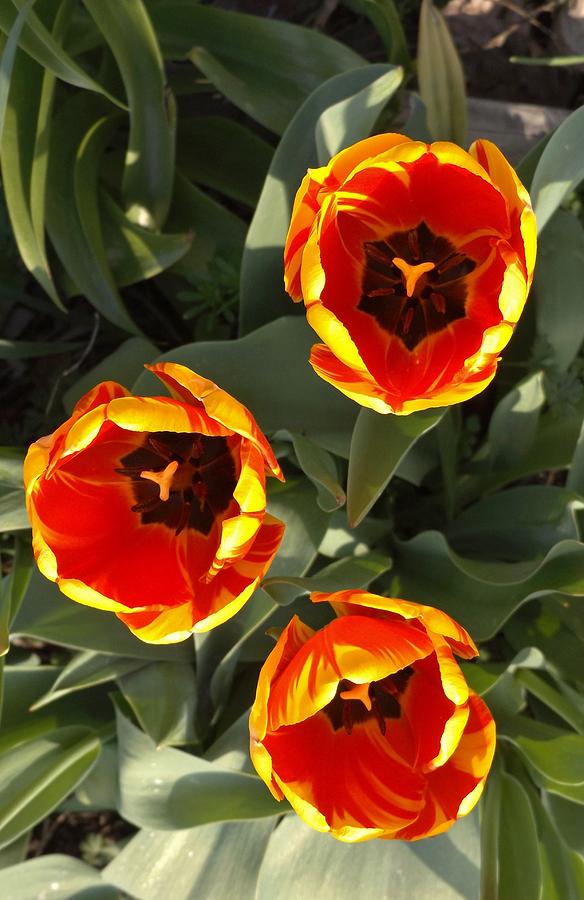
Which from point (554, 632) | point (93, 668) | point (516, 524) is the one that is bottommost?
point (93, 668)

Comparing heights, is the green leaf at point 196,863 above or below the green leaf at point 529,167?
below

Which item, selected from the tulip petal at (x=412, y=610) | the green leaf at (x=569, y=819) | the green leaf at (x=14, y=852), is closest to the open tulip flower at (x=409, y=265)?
the tulip petal at (x=412, y=610)

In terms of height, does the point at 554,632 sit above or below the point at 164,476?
below

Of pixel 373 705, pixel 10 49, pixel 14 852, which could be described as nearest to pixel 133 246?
pixel 10 49

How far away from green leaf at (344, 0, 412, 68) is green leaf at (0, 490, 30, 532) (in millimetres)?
982

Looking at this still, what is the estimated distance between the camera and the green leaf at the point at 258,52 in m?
1.54

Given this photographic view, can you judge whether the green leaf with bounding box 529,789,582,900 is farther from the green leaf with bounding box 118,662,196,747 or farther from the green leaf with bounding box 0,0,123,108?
the green leaf with bounding box 0,0,123,108

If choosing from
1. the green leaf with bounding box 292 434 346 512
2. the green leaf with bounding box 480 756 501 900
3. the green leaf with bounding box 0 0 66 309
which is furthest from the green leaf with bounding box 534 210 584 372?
the green leaf with bounding box 0 0 66 309

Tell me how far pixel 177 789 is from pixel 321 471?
596 mm

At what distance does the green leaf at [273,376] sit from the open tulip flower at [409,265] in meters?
0.09

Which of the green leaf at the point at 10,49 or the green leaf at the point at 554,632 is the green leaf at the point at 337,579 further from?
the green leaf at the point at 10,49

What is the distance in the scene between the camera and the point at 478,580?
1313mm

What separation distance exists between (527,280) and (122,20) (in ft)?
2.49

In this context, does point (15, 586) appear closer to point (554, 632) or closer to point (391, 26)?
point (554, 632)
